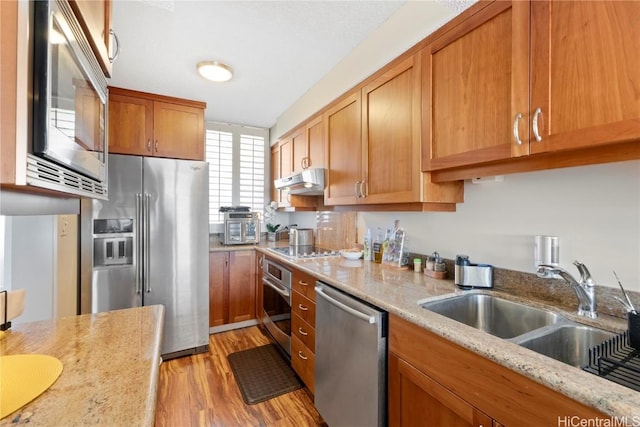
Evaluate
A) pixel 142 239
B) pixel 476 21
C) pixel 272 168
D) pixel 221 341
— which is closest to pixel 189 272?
pixel 142 239

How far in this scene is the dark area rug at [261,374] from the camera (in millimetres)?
2016

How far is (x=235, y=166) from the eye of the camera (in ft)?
12.6

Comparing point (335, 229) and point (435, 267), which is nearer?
point (435, 267)

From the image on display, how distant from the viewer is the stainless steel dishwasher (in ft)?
4.12

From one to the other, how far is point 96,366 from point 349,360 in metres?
1.07

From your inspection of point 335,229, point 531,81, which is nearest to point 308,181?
point 335,229

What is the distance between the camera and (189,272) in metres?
2.58

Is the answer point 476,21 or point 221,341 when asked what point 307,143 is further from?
point 221,341

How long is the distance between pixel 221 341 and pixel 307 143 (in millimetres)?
2205

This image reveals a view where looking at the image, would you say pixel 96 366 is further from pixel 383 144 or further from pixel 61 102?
pixel 383 144

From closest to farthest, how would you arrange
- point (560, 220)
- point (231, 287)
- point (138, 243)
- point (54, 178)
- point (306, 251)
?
point (54, 178) < point (560, 220) < point (138, 243) < point (306, 251) < point (231, 287)

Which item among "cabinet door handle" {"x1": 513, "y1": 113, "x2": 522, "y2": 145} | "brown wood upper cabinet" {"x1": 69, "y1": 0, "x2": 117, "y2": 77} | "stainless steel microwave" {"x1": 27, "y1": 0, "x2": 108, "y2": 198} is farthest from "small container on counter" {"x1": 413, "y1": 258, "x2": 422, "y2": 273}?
"brown wood upper cabinet" {"x1": 69, "y1": 0, "x2": 117, "y2": 77}

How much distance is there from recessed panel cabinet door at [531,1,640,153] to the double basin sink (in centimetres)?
66

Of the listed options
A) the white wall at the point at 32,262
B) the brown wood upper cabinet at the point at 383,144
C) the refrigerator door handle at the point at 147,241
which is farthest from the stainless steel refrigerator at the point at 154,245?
the brown wood upper cabinet at the point at 383,144
